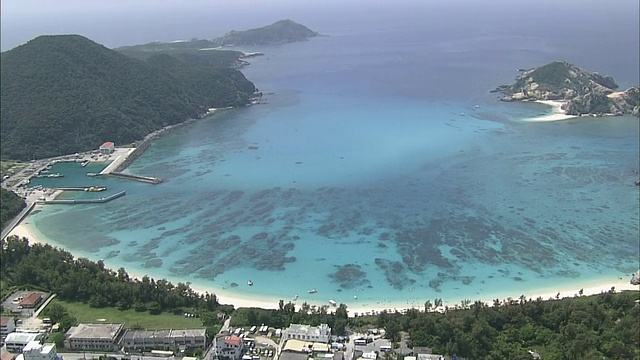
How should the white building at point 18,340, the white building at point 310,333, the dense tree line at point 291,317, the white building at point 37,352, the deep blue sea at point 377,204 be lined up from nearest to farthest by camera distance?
the white building at point 37,352, the white building at point 18,340, the white building at point 310,333, the dense tree line at point 291,317, the deep blue sea at point 377,204

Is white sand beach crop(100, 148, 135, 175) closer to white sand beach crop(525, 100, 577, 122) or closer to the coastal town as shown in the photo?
the coastal town

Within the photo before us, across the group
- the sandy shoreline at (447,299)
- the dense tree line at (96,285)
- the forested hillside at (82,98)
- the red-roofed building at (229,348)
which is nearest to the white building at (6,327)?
the dense tree line at (96,285)

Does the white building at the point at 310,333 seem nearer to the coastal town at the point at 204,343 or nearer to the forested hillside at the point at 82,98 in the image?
the coastal town at the point at 204,343

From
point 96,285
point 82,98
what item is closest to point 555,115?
point 82,98

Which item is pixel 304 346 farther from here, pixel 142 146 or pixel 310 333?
pixel 142 146

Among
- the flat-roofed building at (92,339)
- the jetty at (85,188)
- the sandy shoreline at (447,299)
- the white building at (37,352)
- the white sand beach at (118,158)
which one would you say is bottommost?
the sandy shoreline at (447,299)

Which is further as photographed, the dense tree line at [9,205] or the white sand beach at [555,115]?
the white sand beach at [555,115]
